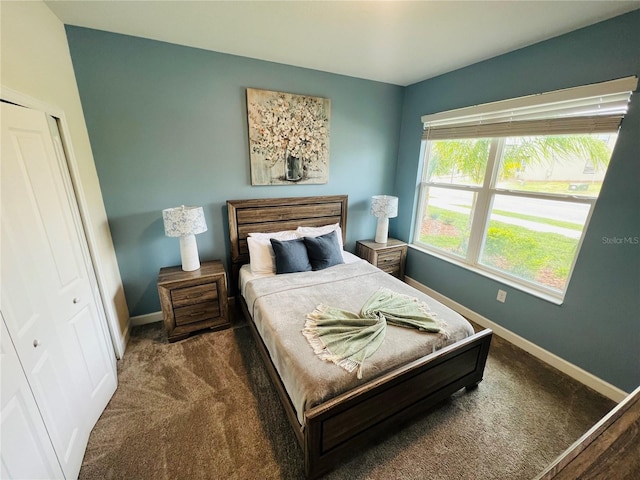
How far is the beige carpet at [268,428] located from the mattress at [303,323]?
37 cm

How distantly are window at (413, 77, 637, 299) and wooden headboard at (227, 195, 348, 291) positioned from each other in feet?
4.18

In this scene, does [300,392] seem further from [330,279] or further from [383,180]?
[383,180]

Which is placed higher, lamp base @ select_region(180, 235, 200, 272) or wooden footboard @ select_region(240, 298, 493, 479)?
lamp base @ select_region(180, 235, 200, 272)

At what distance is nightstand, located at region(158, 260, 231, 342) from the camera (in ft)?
7.36

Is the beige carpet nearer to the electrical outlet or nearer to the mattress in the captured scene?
the mattress

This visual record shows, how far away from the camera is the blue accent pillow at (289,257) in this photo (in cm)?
250

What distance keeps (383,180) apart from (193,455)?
3.26 metres

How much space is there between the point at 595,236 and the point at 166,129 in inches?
138

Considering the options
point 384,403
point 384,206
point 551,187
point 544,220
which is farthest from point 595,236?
point 384,403

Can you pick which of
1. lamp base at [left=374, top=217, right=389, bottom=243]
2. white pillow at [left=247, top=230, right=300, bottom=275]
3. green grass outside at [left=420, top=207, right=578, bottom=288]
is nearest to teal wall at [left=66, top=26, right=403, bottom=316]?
white pillow at [left=247, top=230, right=300, bottom=275]

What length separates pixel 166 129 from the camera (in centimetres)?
229

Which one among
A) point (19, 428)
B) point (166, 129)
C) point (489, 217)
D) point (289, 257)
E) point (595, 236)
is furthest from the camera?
point (489, 217)

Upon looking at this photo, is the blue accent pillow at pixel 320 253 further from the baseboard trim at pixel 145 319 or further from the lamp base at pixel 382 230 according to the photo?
the baseboard trim at pixel 145 319

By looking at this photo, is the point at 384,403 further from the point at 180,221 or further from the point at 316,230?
the point at 180,221
